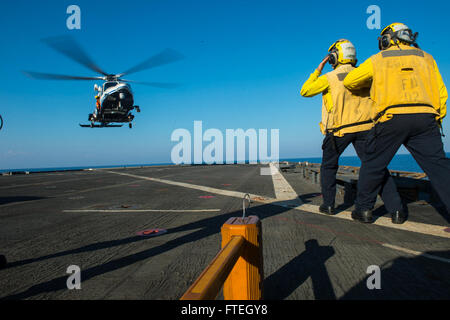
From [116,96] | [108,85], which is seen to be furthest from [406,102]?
[108,85]

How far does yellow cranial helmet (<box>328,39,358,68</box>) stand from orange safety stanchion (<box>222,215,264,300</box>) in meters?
4.03

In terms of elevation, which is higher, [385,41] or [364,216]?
[385,41]

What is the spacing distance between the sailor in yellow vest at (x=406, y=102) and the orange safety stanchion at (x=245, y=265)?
2.75 metres

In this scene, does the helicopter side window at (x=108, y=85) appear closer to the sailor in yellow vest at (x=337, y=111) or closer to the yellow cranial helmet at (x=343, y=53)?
the sailor in yellow vest at (x=337, y=111)

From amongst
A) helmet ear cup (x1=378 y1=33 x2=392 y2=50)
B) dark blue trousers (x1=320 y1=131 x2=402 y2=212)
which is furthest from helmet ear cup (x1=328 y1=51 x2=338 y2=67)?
dark blue trousers (x1=320 y1=131 x2=402 y2=212)

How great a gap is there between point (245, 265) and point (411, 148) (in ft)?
9.82

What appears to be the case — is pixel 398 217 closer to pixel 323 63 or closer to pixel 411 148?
pixel 411 148

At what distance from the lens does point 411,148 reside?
3.20 meters

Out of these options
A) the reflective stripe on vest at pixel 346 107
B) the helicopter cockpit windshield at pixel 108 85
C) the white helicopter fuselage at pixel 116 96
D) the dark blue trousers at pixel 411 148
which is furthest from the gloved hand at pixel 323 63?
the helicopter cockpit windshield at pixel 108 85

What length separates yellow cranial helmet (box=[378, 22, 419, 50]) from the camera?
10.9 ft

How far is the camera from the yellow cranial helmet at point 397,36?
331cm

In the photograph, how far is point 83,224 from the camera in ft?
13.3

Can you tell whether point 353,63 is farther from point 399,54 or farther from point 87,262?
point 87,262

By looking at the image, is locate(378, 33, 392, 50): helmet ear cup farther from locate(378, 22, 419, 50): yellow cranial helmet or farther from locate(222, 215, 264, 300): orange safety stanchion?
locate(222, 215, 264, 300): orange safety stanchion
